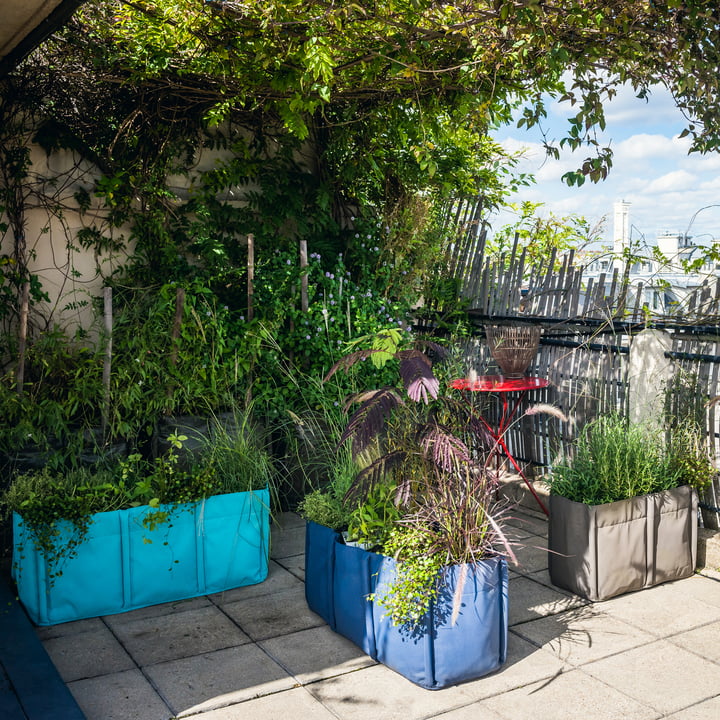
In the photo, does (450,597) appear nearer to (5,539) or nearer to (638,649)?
(638,649)

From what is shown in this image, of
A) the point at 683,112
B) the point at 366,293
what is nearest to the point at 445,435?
the point at 366,293

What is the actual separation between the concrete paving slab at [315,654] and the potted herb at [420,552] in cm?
6

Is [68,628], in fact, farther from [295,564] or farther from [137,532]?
[295,564]

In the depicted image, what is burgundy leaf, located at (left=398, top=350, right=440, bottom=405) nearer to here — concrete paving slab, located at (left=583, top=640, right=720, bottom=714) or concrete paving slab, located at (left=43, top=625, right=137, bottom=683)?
concrete paving slab, located at (left=583, top=640, right=720, bottom=714)

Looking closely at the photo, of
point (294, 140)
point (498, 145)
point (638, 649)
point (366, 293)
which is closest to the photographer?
point (638, 649)

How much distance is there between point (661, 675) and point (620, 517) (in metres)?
0.86

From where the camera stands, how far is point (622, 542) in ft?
12.0

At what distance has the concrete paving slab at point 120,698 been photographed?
272 cm

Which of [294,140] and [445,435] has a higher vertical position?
[294,140]

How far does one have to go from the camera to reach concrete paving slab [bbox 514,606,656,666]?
314 centimetres

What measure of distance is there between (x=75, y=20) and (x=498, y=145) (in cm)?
371

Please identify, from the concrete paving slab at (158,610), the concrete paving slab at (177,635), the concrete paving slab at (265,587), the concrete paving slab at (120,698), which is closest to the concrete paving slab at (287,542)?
the concrete paving slab at (265,587)

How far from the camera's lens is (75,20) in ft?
15.7

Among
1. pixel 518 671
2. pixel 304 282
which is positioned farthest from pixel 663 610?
pixel 304 282
